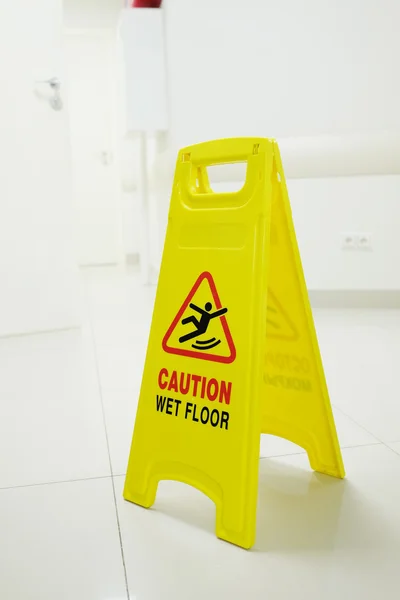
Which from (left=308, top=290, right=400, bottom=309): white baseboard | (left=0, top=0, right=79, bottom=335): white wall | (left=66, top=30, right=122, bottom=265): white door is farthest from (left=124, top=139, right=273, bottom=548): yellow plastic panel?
(left=66, top=30, right=122, bottom=265): white door

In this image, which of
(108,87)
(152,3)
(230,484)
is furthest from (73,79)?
(230,484)

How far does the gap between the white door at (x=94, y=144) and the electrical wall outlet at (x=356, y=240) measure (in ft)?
9.51

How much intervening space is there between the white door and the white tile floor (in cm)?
364

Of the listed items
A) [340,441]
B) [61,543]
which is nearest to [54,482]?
[61,543]

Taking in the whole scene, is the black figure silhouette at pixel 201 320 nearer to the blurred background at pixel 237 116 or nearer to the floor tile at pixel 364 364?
the floor tile at pixel 364 364

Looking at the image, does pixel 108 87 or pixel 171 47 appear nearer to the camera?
pixel 171 47

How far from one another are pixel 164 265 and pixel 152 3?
109 inches

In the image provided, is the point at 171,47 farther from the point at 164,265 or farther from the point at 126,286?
the point at 164,265

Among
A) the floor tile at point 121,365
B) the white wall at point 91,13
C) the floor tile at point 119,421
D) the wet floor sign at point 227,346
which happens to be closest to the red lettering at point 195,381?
the wet floor sign at point 227,346

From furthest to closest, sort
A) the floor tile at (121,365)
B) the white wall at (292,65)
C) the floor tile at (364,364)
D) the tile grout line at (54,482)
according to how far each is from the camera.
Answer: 1. the white wall at (292,65)
2. the floor tile at (121,365)
3. the floor tile at (364,364)
4. the tile grout line at (54,482)

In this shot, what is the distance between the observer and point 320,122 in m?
2.66

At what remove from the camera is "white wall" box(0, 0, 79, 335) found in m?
2.19

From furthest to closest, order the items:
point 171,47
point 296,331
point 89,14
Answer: point 89,14 → point 171,47 → point 296,331

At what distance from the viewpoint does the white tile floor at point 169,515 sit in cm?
80
